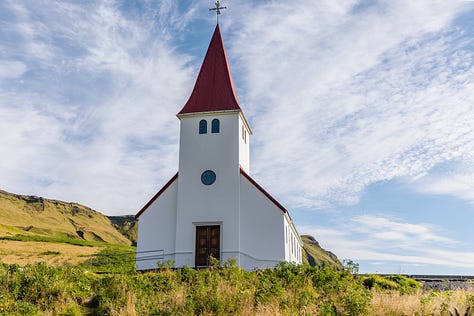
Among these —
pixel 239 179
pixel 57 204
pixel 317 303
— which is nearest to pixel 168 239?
pixel 239 179

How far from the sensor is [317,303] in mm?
13734

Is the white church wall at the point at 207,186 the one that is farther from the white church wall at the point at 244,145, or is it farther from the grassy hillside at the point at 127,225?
the grassy hillside at the point at 127,225

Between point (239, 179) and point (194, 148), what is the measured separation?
3.31 metres

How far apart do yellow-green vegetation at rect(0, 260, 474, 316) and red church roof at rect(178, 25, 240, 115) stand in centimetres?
1381

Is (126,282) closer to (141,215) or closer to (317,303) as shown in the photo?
(317,303)

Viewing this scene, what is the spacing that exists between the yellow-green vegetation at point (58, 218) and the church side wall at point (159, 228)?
5184cm

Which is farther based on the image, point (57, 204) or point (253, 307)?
point (57, 204)

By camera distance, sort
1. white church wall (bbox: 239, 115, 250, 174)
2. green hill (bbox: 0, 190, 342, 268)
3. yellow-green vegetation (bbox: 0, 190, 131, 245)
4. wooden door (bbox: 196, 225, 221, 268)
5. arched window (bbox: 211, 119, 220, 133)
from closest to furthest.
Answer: wooden door (bbox: 196, 225, 221, 268) < arched window (bbox: 211, 119, 220, 133) < white church wall (bbox: 239, 115, 250, 174) < green hill (bbox: 0, 190, 342, 268) < yellow-green vegetation (bbox: 0, 190, 131, 245)

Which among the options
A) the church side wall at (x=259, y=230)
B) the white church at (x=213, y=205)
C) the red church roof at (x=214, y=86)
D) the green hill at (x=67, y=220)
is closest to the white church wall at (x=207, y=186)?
the white church at (x=213, y=205)

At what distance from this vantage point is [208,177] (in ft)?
89.3

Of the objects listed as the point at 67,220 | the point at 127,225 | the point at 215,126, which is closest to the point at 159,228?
the point at 215,126

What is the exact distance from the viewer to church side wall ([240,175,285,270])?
25312 mm

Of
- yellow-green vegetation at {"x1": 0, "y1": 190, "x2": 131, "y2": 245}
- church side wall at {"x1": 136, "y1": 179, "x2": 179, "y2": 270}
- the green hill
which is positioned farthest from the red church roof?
yellow-green vegetation at {"x1": 0, "y1": 190, "x2": 131, "y2": 245}

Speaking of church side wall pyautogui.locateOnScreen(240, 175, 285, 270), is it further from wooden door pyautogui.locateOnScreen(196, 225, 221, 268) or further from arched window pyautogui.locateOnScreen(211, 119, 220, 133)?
arched window pyautogui.locateOnScreen(211, 119, 220, 133)
